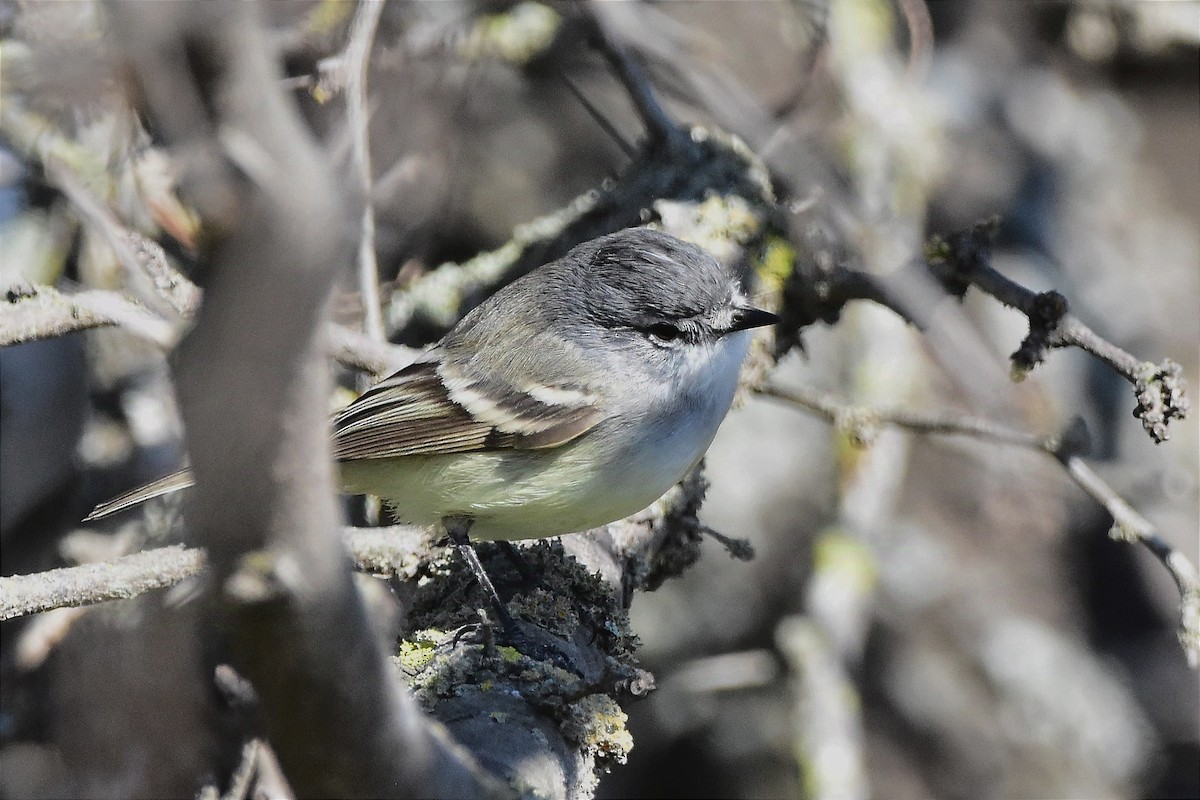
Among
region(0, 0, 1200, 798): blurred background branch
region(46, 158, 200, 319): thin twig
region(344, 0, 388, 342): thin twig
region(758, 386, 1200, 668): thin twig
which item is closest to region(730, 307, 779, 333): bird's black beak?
region(0, 0, 1200, 798): blurred background branch

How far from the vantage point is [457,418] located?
3.28m

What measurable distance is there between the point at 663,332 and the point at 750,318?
28 centimetres

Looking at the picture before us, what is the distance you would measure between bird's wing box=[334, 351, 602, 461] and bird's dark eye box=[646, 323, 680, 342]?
329 mm

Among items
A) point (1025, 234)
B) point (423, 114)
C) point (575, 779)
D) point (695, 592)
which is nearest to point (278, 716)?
point (575, 779)

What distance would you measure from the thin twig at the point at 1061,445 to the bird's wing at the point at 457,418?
0.96 metres

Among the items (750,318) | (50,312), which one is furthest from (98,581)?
(750,318)

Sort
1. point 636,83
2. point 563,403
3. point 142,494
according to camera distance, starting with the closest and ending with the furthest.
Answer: point 142,494 < point 563,403 < point 636,83

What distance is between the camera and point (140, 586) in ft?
8.48

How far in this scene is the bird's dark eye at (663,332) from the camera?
3402mm

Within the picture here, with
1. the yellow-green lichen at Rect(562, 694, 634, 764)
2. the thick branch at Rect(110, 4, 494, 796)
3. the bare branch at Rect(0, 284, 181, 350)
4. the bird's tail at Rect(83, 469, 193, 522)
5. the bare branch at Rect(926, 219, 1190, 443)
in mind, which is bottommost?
the bird's tail at Rect(83, 469, 193, 522)

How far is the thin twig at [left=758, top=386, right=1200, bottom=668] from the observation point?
8.82 ft

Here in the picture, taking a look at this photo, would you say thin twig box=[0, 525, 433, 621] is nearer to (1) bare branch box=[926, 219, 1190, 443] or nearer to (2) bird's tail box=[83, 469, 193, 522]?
(2) bird's tail box=[83, 469, 193, 522]

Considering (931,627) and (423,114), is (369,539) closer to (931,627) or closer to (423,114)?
(423,114)

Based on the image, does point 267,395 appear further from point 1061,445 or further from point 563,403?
point 1061,445
